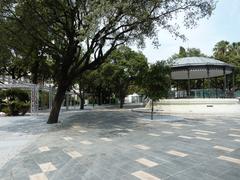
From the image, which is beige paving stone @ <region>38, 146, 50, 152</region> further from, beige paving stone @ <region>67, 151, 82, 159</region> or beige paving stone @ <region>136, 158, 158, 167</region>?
beige paving stone @ <region>136, 158, 158, 167</region>

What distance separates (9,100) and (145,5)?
44.9 feet

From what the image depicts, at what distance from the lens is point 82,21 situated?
11680 millimetres

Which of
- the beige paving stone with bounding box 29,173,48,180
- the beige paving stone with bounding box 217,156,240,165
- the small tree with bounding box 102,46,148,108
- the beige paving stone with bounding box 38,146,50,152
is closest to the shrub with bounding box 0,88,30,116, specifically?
the small tree with bounding box 102,46,148,108

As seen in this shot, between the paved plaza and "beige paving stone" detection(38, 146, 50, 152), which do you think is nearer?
the paved plaza

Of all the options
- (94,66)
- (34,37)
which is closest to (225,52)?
(94,66)

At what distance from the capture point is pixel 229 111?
18.6m

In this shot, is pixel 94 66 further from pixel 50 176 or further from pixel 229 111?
pixel 229 111

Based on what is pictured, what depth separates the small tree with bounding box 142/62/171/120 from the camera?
43.9 feet

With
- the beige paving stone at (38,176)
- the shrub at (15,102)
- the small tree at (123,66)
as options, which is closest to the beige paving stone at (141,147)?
the beige paving stone at (38,176)

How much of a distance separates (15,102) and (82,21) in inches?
401

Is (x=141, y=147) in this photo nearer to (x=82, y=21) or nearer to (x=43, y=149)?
(x=43, y=149)

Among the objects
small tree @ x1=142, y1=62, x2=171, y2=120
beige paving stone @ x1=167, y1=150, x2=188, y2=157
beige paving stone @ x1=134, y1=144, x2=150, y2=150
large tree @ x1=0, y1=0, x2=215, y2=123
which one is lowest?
beige paving stone @ x1=134, y1=144, x2=150, y2=150

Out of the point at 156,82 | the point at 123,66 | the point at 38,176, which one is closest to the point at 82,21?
the point at 156,82

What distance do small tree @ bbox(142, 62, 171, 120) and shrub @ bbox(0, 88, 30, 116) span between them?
10.6 metres
